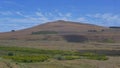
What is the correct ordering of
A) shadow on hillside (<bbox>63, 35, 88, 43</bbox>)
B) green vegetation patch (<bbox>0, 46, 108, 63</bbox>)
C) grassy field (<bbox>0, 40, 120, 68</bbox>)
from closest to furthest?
grassy field (<bbox>0, 40, 120, 68</bbox>) → green vegetation patch (<bbox>0, 46, 108, 63</bbox>) → shadow on hillside (<bbox>63, 35, 88, 43</bbox>)

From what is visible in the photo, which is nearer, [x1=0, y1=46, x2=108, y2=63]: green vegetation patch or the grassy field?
the grassy field

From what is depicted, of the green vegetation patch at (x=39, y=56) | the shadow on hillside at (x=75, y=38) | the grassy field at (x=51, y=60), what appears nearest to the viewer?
the grassy field at (x=51, y=60)

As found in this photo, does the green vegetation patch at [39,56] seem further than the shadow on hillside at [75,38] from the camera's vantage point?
No

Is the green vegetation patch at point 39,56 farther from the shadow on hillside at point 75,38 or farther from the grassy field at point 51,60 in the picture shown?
the shadow on hillside at point 75,38

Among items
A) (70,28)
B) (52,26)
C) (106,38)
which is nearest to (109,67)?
(106,38)

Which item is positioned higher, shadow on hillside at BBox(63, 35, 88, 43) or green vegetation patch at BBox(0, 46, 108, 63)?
shadow on hillside at BBox(63, 35, 88, 43)

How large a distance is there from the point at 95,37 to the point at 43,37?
2093 centimetres

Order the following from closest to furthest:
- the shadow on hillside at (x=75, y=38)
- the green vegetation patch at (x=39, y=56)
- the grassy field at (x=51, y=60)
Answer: the grassy field at (x=51, y=60) → the green vegetation patch at (x=39, y=56) → the shadow on hillside at (x=75, y=38)

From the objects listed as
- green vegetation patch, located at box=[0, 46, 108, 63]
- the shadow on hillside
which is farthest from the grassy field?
the shadow on hillside

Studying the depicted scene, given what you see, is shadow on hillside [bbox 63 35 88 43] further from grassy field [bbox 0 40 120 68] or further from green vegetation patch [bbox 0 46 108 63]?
green vegetation patch [bbox 0 46 108 63]

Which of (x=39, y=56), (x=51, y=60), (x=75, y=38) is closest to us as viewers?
(x=51, y=60)

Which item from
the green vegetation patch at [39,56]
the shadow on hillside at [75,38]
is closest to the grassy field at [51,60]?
the green vegetation patch at [39,56]

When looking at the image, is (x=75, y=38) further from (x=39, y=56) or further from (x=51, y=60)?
(x=51, y=60)

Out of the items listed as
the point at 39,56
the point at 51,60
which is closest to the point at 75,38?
the point at 39,56
